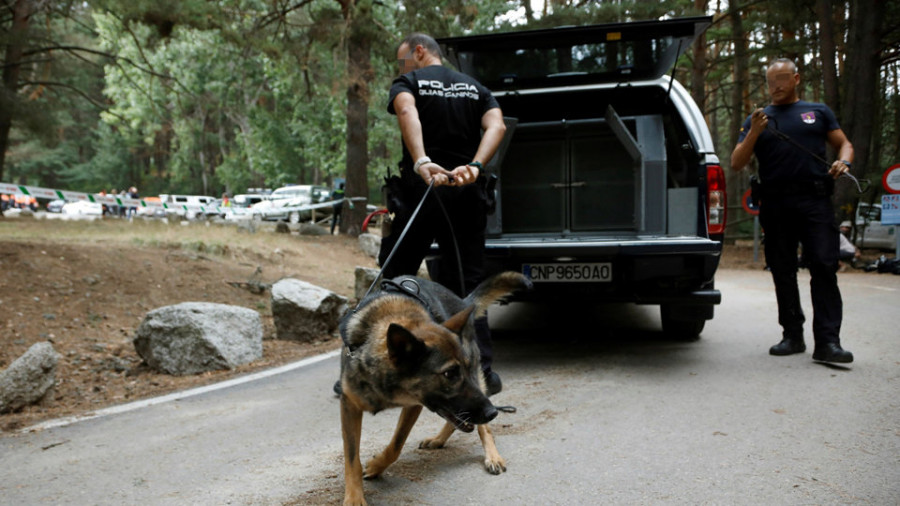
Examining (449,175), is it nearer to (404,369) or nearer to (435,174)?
(435,174)

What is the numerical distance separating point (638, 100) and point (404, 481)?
4.51 m

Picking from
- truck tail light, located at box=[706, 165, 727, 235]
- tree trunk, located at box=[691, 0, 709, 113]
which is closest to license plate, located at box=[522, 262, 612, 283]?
truck tail light, located at box=[706, 165, 727, 235]

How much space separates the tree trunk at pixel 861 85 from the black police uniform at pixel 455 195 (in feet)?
44.3

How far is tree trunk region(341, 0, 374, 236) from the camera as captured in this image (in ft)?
43.3

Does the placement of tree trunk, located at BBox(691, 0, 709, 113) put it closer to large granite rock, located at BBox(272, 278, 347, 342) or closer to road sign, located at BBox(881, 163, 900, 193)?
road sign, located at BBox(881, 163, 900, 193)

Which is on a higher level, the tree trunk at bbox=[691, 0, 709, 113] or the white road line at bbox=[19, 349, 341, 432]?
the tree trunk at bbox=[691, 0, 709, 113]

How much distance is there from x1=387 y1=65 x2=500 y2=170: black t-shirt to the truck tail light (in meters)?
2.26

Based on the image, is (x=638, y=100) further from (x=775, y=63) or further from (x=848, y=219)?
(x=848, y=219)

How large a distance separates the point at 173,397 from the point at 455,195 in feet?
8.91

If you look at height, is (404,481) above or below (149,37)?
below

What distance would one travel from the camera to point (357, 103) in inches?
647

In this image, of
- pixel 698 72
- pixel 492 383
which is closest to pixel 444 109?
pixel 492 383

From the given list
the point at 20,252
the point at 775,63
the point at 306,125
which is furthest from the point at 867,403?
the point at 306,125

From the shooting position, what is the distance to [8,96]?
37.5 ft
